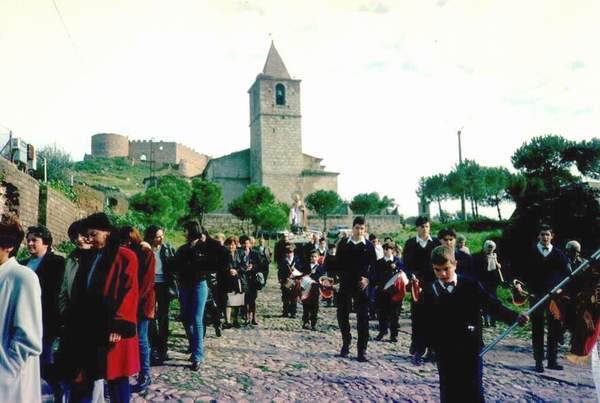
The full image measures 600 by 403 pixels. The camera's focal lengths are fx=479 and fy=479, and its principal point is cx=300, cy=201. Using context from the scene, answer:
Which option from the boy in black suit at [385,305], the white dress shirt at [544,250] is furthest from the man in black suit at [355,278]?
the white dress shirt at [544,250]

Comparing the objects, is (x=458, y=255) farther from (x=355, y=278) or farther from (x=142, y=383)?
(x=142, y=383)

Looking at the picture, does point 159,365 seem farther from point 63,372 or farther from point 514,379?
point 514,379

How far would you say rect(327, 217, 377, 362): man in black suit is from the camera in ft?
22.5

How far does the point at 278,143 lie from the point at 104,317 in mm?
56691

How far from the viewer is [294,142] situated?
198 ft

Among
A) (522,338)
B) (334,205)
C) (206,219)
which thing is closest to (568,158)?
(334,205)

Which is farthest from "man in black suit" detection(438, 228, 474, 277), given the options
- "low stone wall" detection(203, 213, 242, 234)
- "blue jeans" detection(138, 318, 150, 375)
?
"low stone wall" detection(203, 213, 242, 234)

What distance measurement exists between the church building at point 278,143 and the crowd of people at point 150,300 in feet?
163

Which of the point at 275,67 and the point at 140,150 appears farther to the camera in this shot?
the point at 140,150

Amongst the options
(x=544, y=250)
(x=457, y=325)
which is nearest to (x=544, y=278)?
(x=544, y=250)

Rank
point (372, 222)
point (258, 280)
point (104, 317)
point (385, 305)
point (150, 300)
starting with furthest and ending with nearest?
1. point (372, 222)
2. point (258, 280)
3. point (385, 305)
4. point (150, 300)
5. point (104, 317)

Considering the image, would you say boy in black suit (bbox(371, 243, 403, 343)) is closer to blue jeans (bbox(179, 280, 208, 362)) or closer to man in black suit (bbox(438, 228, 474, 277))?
man in black suit (bbox(438, 228, 474, 277))

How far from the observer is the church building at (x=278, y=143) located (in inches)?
2330

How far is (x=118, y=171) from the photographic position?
289ft
